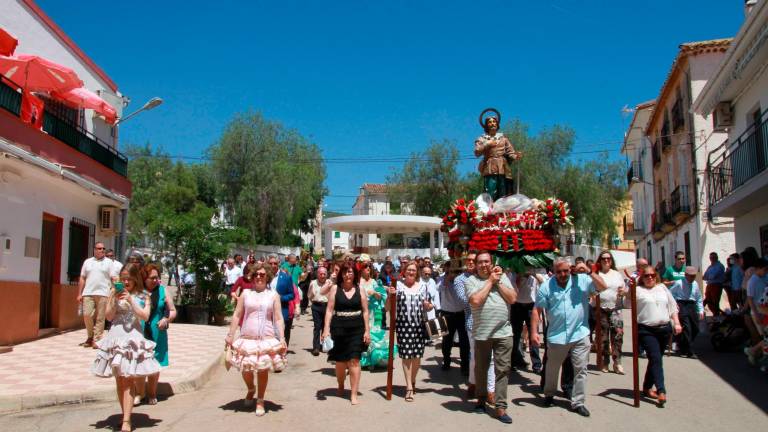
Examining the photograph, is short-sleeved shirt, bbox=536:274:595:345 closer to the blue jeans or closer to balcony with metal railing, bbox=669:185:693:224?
the blue jeans

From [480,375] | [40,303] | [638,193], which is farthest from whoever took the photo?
[638,193]

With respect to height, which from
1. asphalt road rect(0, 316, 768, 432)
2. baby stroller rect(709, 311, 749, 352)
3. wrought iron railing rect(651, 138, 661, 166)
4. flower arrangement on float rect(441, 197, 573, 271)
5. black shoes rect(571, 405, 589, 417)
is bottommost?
asphalt road rect(0, 316, 768, 432)

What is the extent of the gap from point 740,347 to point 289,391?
8.06 m

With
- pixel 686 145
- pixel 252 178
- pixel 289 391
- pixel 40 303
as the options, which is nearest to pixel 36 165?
pixel 40 303

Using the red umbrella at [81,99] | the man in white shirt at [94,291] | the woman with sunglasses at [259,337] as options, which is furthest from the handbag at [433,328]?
the red umbrella at [81,99]

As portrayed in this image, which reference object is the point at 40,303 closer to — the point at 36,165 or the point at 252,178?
the point at 36,165

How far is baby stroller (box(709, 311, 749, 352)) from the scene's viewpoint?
11570 mm

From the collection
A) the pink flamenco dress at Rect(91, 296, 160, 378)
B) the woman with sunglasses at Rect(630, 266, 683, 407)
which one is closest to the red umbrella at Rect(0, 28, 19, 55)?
the pink flamenco dress at Rect(91, 296, 160, 378)

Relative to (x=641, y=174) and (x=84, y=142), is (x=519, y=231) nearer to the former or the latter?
(x=84, y=142)

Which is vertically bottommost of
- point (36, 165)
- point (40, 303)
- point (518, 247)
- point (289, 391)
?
point (289, 391)

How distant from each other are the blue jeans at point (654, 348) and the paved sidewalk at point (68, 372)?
5.52 meters

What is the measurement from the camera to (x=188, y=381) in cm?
848

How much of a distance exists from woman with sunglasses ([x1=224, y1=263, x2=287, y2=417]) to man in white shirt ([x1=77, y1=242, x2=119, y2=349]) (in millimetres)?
5578

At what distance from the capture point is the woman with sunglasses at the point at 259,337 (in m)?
7.12
